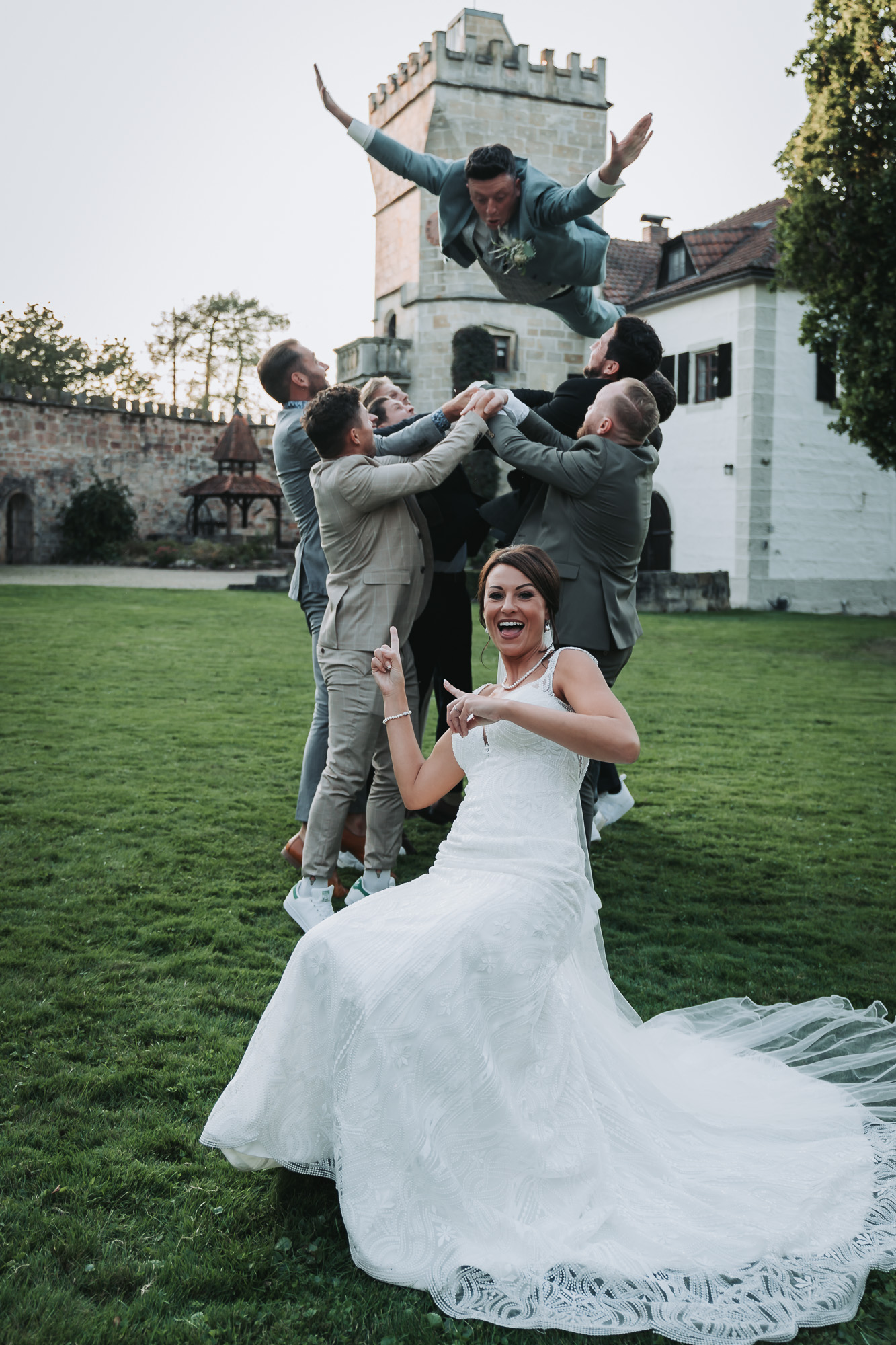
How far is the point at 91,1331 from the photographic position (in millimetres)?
2232

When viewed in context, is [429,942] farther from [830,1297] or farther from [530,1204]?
[830,1297]

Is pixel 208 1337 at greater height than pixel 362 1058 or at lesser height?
lesser

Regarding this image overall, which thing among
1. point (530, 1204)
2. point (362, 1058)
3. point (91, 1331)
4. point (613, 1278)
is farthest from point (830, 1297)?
point (91, 1331)

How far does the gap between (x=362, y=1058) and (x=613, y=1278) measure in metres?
0.73

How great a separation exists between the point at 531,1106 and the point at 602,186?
3.62 m

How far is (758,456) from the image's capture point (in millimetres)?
26766

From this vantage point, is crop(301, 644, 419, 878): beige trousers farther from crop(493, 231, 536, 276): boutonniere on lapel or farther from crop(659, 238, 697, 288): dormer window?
crop(659, 238, 697, 288): dormer window

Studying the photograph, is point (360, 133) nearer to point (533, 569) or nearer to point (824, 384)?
point (533, 569)

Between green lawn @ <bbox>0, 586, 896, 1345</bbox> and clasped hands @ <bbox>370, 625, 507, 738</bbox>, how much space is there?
1.24 metres

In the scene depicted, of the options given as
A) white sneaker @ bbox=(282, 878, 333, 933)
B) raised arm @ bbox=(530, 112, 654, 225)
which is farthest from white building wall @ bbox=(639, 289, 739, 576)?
white sneaker @ bbox=(282, 878, 333, 933)

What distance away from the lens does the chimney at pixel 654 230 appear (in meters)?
36.2

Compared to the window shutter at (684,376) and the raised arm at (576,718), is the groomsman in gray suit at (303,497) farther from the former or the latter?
the window shutter at (684,376)

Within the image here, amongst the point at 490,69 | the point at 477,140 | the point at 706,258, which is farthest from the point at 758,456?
the point at 490,69

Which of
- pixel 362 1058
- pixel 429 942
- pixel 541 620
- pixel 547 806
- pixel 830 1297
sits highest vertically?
pixel 541 620
